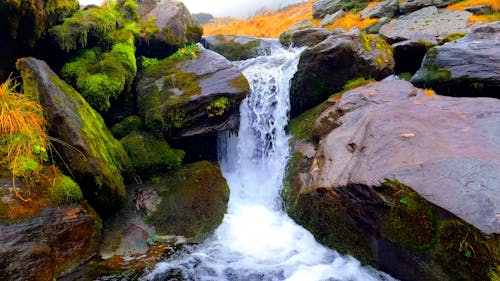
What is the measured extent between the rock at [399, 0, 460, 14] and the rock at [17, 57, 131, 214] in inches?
581

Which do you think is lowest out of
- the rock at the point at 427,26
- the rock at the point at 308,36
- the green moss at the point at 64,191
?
the rock at the point at 308,36

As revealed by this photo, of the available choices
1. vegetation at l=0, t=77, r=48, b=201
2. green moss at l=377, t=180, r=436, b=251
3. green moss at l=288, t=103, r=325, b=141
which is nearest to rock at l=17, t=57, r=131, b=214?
vegetation at l=0, t=77, r=48, b=201

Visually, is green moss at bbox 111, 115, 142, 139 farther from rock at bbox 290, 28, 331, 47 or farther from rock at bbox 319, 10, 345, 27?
rock at bbox 319, 10, 345, 27

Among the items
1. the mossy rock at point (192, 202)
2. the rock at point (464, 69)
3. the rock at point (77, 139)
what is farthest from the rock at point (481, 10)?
the rock at point (77, 139)

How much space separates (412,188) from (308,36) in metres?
11.8

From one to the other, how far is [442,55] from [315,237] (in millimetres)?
5118

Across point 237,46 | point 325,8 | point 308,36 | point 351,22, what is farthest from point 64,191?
point 325,8

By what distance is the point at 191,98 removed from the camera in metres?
8.11

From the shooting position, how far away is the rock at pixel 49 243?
14.7ft

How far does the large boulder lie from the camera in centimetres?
406

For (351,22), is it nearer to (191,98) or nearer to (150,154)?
(191,98)

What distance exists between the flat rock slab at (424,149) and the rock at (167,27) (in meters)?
5.47

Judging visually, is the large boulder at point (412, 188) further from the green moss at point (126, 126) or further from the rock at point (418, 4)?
the rock at point (418, 4)

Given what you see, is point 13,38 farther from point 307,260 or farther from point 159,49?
point 307,260
